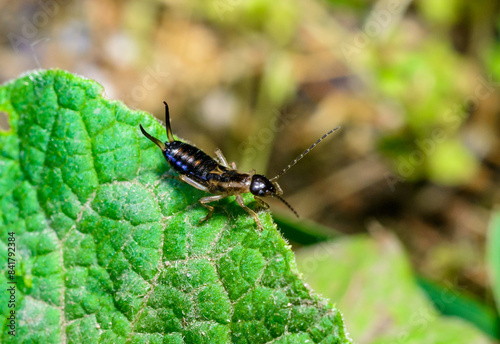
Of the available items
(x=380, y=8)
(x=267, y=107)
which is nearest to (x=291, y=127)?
(x=267, y=107)

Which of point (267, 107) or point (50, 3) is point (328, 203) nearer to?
point (267, 107)

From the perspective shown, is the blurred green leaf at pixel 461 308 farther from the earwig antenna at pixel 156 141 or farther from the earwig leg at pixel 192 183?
the earwig antenna at pixel 156 141

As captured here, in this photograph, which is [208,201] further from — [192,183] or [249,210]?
[249,210]

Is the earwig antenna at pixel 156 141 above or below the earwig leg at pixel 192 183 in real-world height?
above

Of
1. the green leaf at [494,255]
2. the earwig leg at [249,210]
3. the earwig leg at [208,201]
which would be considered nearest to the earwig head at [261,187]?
the earwig leg at [249,210]

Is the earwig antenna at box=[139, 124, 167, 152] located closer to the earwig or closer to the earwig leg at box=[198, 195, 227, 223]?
the earwig

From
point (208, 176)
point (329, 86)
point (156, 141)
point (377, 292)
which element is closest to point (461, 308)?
point (377, 292)
